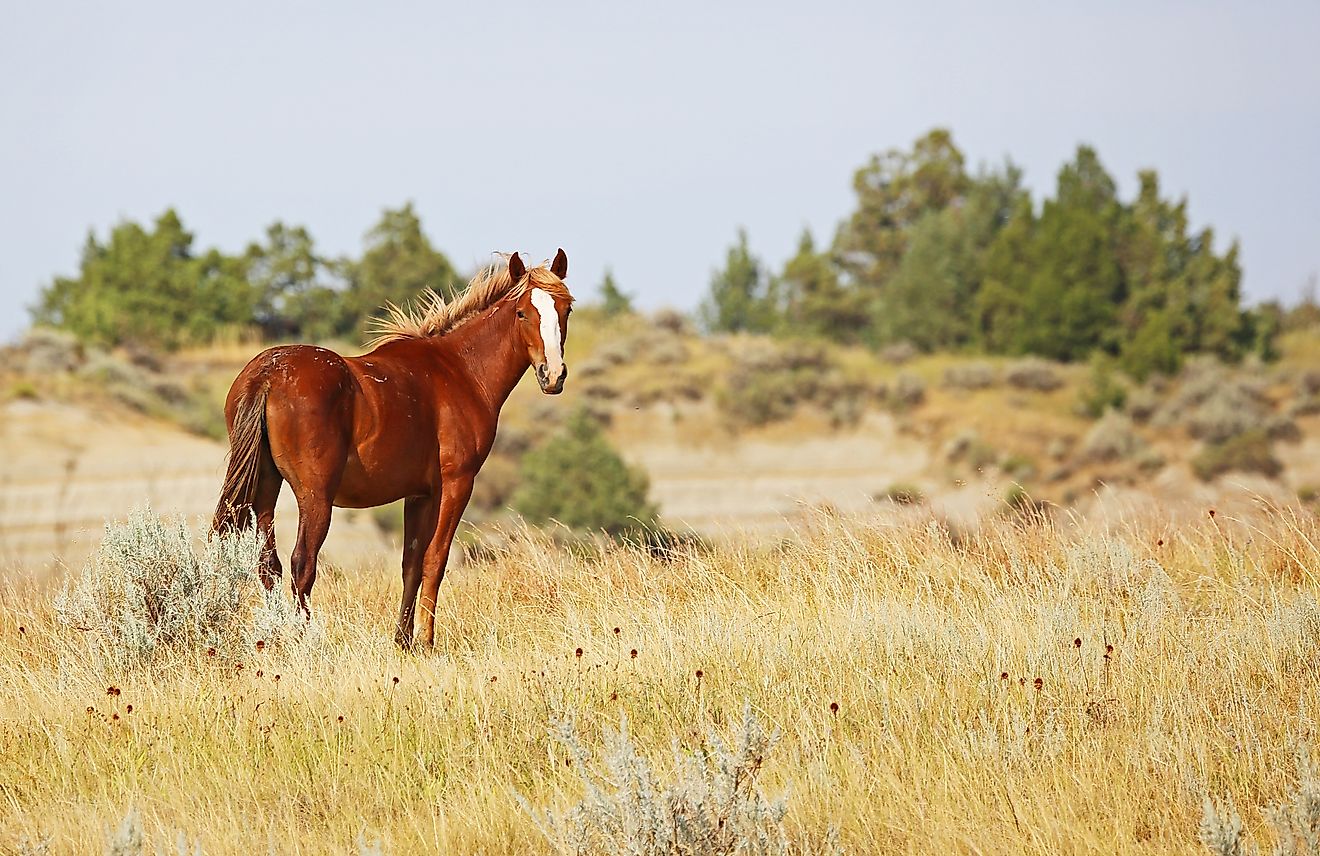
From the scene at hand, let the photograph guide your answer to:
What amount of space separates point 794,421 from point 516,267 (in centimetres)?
4490

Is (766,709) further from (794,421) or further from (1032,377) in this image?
(1032,377)

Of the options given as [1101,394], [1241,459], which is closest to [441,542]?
[1241,459]

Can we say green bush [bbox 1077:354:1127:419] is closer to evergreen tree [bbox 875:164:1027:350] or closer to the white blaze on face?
evergreen tree [bbox 875:164:1027:350]

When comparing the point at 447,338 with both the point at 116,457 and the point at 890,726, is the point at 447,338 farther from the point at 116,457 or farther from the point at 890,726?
the point at 116,457

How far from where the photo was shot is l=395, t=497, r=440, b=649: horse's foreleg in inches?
293

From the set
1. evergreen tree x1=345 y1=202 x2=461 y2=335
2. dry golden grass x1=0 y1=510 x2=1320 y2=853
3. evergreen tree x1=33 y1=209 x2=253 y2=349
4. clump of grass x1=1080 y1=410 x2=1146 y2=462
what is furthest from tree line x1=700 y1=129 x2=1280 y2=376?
dry golden grass x1=0 y1=510 x2=1320 y2=853

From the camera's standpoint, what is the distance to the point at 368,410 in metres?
7.12

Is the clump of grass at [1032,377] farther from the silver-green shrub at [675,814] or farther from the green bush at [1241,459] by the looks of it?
the silver-green shrub at [675,814]

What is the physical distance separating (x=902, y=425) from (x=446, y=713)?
4716 cm

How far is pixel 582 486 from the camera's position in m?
36.4

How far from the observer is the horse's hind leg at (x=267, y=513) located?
704 cm

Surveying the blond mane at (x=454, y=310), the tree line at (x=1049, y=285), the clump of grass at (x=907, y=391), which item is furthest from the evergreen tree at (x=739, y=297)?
the blond mane at (x=454, y=310)

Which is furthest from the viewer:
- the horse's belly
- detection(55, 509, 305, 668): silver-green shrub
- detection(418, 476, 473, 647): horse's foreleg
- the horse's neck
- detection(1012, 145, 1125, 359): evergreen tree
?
detection(1012, 145, 1125, 359): evergreen tree

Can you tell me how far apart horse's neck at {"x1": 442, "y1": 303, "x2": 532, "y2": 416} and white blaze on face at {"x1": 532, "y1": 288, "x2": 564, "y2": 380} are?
328 mm
